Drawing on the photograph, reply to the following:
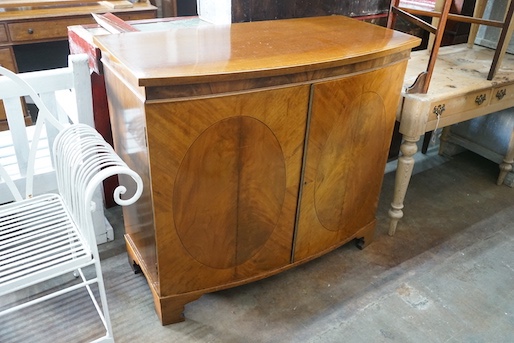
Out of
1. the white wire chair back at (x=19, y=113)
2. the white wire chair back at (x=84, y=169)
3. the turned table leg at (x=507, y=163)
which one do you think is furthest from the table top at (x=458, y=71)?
the white wire chair back at (x=19, y=113)

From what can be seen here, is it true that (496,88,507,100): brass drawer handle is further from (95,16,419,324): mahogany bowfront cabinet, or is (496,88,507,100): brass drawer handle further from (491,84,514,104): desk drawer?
(95,16,419,324): mahogany bowfront cabinet

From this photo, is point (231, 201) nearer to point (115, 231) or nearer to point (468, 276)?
point (115, 231)

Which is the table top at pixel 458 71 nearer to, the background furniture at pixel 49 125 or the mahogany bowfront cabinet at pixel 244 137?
the mahogany bowfront cabinet at pixel 244 137

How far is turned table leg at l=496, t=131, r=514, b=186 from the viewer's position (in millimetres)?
2441

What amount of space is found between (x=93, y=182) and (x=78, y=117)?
25.5 inches

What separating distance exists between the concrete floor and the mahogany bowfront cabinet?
0.13 m

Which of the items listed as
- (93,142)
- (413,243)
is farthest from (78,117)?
(413,243)

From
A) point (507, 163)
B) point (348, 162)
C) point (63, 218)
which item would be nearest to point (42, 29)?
point (63, 218)

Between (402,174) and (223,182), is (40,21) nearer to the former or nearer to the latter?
(223,182)

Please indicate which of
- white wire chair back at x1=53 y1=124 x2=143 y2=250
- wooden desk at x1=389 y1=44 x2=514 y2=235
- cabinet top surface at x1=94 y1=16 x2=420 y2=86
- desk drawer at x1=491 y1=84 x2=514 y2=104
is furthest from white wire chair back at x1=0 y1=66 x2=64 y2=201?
desk drawer at x1=491 y1=84 x2=514 y2=104

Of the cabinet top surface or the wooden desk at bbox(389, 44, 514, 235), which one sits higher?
the cabinet top surface

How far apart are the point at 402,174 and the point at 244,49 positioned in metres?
0.95

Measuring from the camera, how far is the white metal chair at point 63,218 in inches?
48.1

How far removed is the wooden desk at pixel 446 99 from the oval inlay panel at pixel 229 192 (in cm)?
67
